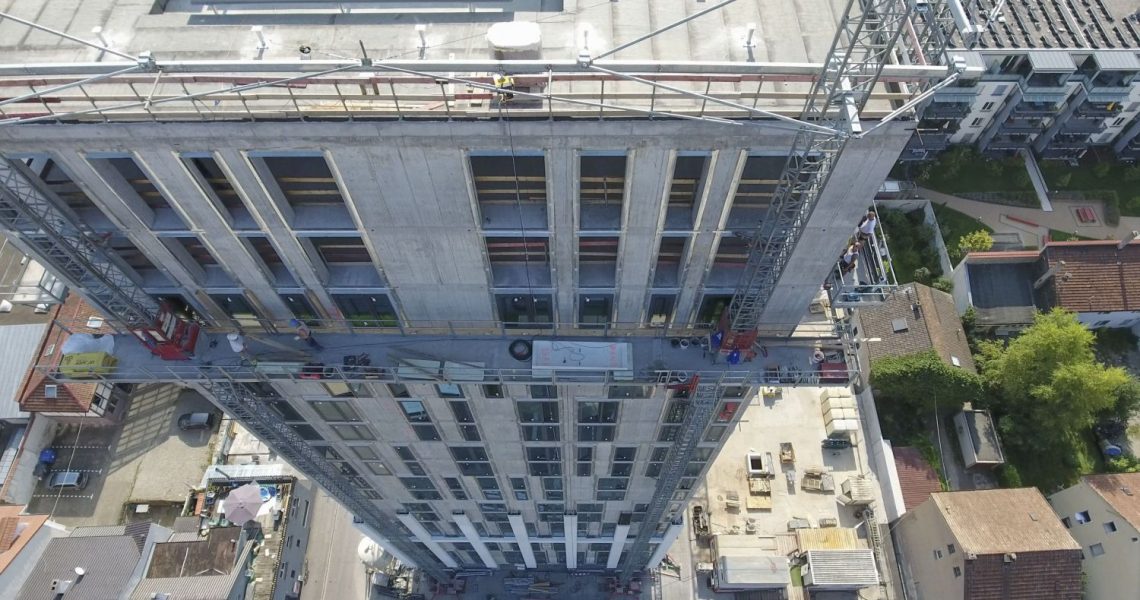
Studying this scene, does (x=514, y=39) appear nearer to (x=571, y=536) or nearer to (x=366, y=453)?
(x=366, y=453)

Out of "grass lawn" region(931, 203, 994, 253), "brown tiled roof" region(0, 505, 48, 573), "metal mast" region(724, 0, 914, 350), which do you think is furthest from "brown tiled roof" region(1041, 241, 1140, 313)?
"brown tiled roof" region(0, 505, 48, 573)

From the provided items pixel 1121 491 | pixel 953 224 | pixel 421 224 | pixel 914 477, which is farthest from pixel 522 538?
pixel 953 224

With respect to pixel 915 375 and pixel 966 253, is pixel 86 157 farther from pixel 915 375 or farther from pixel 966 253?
pixel 966 253

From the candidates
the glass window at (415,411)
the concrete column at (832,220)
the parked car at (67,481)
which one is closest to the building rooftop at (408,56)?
the concrete column at (832,220)

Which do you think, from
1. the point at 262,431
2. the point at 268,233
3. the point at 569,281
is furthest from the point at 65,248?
the point at 569,281

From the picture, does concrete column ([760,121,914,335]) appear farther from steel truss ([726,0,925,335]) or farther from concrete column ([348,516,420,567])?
concrete column ([348,516,420,567])
